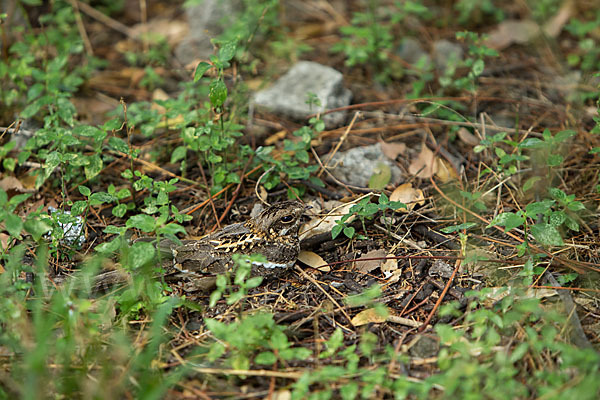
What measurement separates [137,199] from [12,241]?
3.06ft

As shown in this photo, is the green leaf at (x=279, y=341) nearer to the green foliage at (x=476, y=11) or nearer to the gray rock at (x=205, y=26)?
the gray rock at (x=205, y=26)

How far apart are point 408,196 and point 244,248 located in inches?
51.2

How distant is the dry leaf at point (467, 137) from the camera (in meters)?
4.74

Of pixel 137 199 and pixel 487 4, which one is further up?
pixel 487 4

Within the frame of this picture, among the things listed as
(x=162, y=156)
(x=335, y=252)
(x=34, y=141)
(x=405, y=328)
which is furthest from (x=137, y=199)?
(x=405, y=328)

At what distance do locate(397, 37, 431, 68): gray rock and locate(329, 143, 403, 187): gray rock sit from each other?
155 centimetres

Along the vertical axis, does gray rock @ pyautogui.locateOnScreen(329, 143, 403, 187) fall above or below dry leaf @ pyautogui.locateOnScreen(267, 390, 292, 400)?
above

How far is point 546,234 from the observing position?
11.2 ft

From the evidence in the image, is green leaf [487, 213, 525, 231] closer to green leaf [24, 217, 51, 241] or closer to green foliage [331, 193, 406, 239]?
green foliage [331, 193, 406, 239]

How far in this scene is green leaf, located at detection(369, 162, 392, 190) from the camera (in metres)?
4.35

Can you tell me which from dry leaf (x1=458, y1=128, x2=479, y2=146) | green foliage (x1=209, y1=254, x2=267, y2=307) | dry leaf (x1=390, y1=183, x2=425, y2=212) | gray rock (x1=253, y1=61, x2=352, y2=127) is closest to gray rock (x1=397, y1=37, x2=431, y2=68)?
gray rock (x1=253, y1=61, x2=352, y2=127)

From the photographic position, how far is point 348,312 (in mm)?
3422

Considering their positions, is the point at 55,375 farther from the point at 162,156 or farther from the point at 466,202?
the point at 466,202

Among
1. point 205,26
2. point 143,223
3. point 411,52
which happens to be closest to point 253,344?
point 143,223
